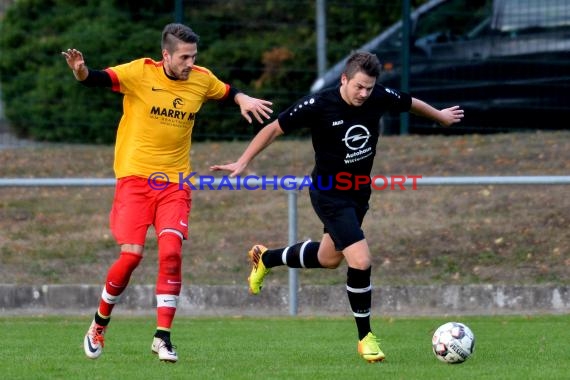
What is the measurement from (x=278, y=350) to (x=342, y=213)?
117 centimetres

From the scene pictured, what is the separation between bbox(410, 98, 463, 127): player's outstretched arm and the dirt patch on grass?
3677 mm

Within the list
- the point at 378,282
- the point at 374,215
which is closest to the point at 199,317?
the point at 378,282

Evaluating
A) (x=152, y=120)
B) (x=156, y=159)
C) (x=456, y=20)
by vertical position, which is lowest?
(x=156, y=159)

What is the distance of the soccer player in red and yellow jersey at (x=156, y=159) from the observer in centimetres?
884

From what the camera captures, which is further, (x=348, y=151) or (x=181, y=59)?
(x=348, y=151)

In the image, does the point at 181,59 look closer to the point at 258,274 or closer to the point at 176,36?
the point at 176,36

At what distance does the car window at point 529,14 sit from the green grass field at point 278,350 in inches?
227

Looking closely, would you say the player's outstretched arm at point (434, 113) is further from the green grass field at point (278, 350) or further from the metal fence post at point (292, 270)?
the metal fence post at point (292, 270)

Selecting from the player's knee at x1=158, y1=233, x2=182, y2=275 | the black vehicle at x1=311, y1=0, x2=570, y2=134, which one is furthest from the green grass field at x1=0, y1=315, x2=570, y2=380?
the black vehicle at x1=311, y1=0, x2=570, y2=134

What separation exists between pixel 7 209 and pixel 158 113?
20.5ft

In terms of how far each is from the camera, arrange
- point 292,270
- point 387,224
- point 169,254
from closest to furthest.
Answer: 1. point 169,254
2. point 292,270
3. point 387,224

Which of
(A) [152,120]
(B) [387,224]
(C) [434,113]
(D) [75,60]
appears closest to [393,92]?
(C) [434,113]

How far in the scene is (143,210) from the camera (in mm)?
8961

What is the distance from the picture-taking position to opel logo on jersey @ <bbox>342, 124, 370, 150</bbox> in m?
9.07
